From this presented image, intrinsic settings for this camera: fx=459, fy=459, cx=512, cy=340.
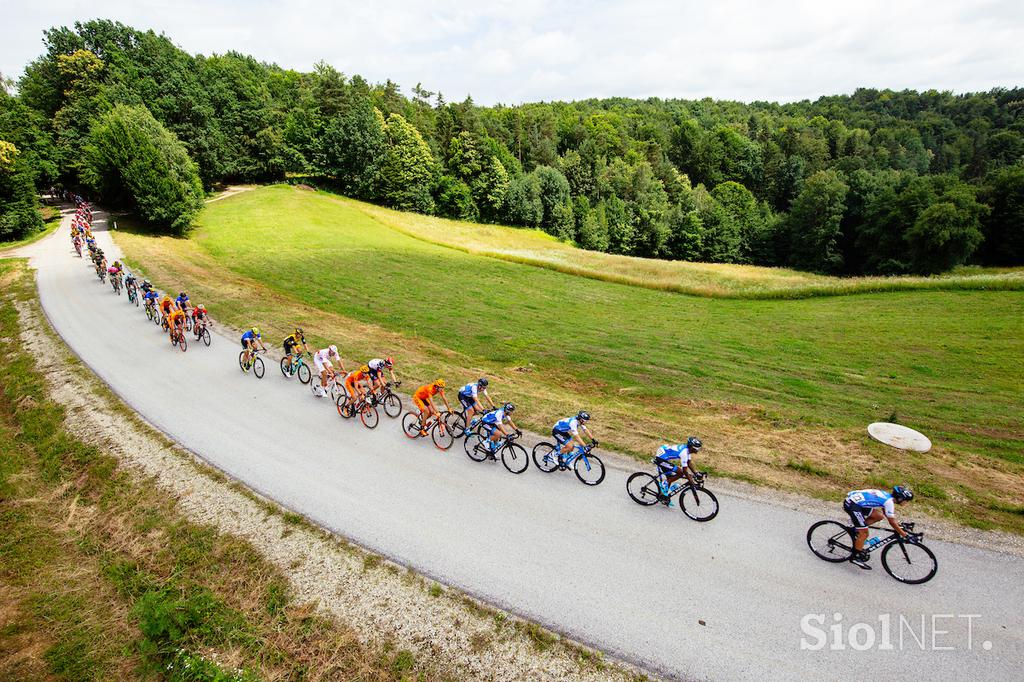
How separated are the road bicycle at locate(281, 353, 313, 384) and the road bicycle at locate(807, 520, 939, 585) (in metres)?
15.8

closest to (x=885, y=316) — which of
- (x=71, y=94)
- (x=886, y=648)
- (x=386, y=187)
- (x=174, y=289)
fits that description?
(x=886, y=648)

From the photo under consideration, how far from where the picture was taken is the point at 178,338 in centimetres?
2023

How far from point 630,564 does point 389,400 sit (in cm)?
889

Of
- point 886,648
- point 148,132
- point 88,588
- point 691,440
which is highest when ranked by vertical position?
point 148,132

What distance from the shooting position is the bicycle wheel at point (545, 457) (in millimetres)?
11594

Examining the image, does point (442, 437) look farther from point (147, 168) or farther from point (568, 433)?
point (147, 168)

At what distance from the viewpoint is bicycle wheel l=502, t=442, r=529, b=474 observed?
11.7 m

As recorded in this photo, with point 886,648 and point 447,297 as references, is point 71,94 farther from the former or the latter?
point 886,648

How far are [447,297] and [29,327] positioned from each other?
21139mm

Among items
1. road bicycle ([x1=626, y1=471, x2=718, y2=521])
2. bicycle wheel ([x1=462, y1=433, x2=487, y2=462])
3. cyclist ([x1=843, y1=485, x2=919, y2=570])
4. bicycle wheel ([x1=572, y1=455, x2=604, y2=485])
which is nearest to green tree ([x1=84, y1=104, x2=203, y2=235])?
bicycle wheel ([x1=462, y1=433, x2=487, y2=462])

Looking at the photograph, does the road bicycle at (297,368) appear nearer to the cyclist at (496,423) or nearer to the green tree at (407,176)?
the cyclist at (496,423)

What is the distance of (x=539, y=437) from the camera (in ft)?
43.1

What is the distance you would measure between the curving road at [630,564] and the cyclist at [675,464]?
65cm

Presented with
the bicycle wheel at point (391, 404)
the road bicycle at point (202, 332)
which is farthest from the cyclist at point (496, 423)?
the road bicycle at point (202, 332)
